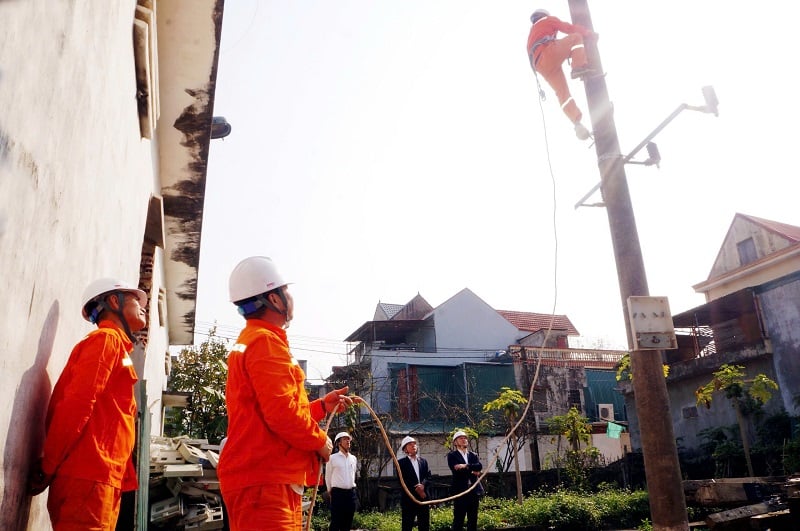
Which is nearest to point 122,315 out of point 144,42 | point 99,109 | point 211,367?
point 99,109

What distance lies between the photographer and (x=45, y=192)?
7.65ft

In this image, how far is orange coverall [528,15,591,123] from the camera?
5.73 m

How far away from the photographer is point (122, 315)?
11.1 ft

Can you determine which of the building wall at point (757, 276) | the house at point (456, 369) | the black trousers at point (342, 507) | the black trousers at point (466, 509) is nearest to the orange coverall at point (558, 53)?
the black trousers at point (466, 509)

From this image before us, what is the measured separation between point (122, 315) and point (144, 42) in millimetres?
2449

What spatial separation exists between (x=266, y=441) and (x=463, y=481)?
8.42 m

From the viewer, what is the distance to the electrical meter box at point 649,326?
483cm

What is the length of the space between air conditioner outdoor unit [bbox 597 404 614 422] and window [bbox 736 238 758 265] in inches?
388

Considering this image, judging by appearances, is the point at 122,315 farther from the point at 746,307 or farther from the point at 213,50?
the point at 746,307

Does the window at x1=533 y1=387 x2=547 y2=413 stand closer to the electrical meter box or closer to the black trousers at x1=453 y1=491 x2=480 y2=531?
the black trousers at x1=453 y1=491 x2=480 y2=531

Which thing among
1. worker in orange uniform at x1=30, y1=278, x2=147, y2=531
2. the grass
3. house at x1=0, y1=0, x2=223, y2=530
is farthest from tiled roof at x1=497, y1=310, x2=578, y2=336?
worker in orange uniform at x1=30, y1=278, x2=147, y2=531

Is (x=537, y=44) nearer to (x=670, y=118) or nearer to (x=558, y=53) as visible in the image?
(x=558, y=53)

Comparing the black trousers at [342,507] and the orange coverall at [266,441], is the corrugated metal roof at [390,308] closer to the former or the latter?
the black trousers at [342,507]

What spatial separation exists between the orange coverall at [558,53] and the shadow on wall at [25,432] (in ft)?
15.9
